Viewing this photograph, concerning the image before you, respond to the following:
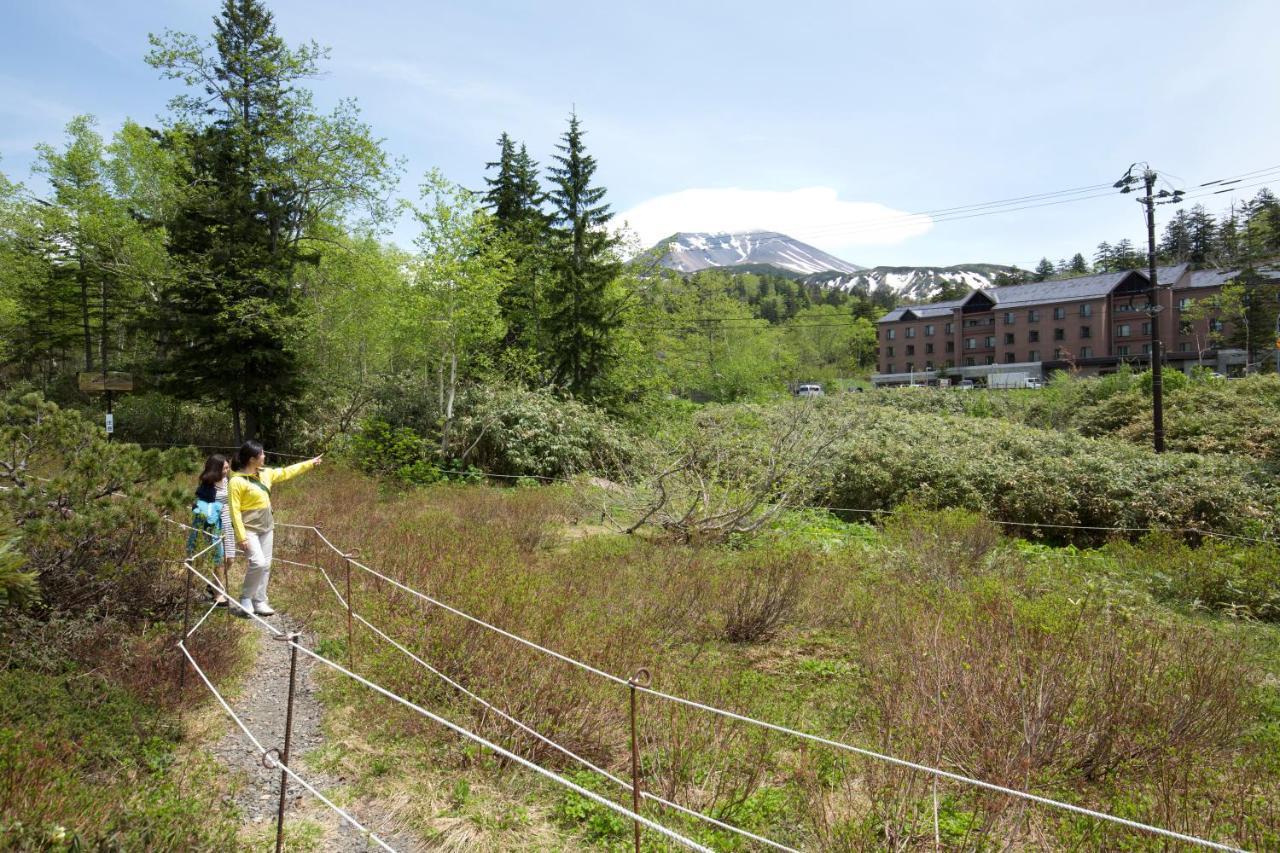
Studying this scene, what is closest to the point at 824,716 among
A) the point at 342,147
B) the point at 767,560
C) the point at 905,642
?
the point at 905,642

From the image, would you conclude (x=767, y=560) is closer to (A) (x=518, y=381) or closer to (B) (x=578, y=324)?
(A) (x=518, y=381)

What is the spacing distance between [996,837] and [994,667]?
132cm

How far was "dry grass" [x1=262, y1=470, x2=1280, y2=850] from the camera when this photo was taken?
11.1ft

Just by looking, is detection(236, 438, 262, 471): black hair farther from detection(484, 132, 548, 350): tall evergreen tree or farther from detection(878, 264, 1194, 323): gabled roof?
detection(878, 264, 1194, 323): gabled roof

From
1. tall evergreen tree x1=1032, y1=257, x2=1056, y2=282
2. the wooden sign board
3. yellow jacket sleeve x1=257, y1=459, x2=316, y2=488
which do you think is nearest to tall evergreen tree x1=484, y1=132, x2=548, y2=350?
the wooden sign board

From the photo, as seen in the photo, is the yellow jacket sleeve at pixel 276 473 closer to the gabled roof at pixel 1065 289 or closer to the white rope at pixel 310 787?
the white rope at pixel 310 787

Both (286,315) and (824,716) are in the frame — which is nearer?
(824,716)

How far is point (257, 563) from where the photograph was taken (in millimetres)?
6359

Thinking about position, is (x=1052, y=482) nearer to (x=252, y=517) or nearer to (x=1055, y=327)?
(x=252, y=517)

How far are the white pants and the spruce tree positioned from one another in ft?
61.1

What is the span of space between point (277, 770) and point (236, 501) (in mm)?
2892

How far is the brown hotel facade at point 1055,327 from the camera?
66.2 m

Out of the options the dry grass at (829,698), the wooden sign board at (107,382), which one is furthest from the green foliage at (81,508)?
the wooden sign board at (107,382)

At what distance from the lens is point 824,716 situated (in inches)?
190
